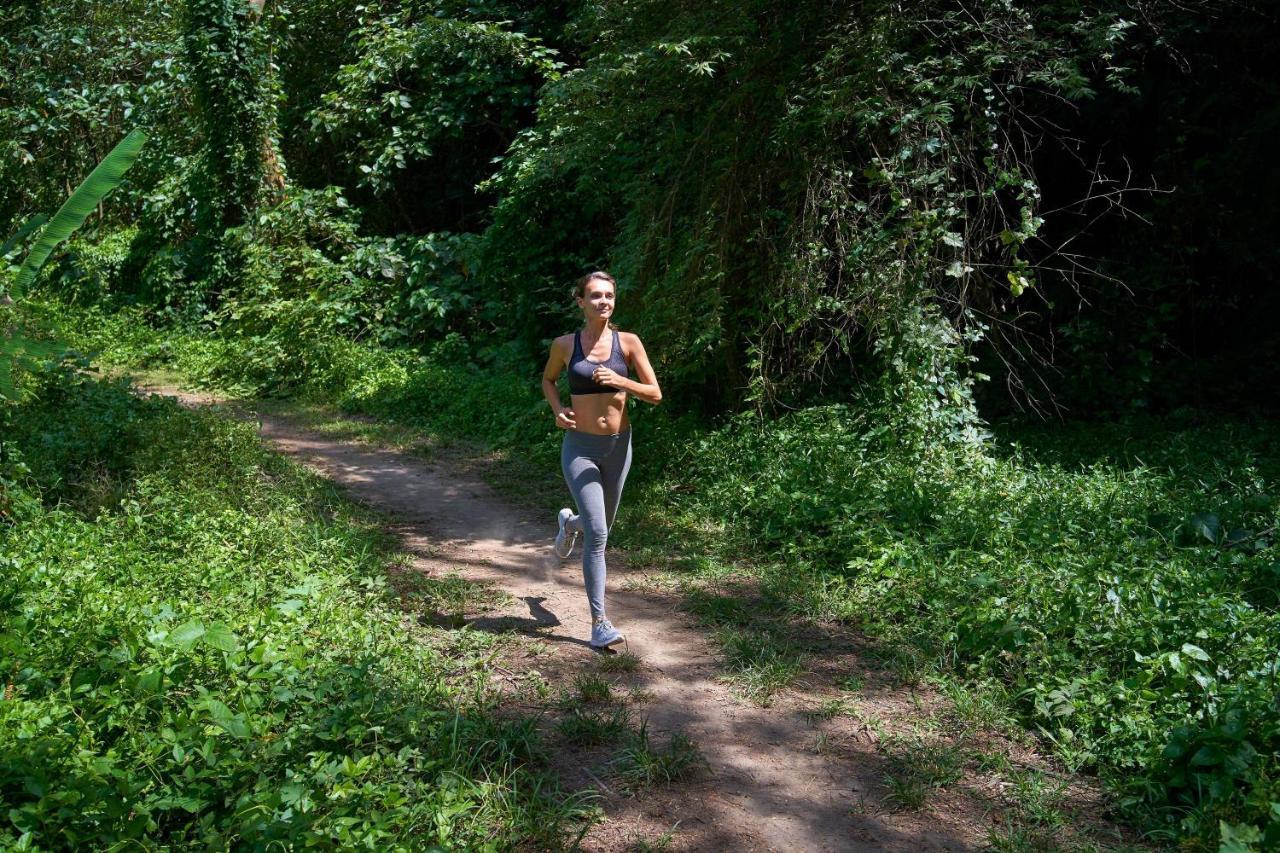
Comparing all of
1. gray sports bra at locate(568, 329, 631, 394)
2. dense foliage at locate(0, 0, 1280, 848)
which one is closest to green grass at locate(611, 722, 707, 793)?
dense foliage at locate(0, 0, 1280, 848)

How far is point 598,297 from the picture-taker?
5156 millimetres

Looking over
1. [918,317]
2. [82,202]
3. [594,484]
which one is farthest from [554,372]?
[918,317]

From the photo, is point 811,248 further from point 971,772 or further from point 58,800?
point 58,800

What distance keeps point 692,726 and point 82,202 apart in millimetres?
3539

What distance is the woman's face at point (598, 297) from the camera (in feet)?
16.9

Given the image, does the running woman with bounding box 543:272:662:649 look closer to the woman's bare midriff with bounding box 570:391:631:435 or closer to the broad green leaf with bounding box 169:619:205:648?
the woman's bare midriff with bounding box 570:391:631:435

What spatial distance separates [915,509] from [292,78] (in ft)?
51.3

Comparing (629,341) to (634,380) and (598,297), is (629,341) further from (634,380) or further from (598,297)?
(598,297)

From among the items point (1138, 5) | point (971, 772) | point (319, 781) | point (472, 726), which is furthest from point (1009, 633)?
point (1138, 5)

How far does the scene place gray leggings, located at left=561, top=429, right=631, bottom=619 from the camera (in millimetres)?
5125

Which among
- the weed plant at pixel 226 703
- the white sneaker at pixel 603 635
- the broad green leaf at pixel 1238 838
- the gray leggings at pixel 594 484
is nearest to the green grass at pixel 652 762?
the weed plant at pixel 226 703

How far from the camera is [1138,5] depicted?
26.0ft

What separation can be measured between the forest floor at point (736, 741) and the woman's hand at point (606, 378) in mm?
1404

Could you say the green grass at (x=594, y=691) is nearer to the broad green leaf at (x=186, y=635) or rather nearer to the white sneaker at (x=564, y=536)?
the white sneaker at (x=564, y=536)
